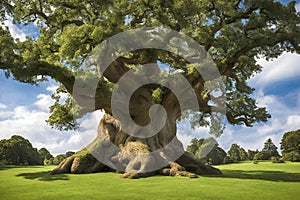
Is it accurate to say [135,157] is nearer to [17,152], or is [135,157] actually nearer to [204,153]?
[204,153]

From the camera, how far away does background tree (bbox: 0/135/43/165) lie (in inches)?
1497

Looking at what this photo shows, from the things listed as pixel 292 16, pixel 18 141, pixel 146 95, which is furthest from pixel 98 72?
pixel 18 141

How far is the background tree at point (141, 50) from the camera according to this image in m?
16.3

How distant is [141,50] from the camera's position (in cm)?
1694

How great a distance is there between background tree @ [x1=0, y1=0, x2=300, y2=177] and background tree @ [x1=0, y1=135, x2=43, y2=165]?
1977 cm

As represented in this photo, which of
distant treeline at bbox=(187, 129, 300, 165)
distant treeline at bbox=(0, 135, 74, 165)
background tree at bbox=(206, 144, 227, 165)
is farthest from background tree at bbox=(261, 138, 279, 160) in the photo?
distant treeline at bbox=(0, 135, 74, 165)

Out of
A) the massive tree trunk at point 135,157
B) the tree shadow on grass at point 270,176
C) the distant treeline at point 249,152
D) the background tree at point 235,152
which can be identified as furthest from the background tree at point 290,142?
the massive tree trunk at point 135,157

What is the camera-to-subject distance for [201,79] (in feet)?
61.1

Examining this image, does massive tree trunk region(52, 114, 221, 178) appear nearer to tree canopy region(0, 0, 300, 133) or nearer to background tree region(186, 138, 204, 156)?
tree canopy region(0, 0, 300, 133)

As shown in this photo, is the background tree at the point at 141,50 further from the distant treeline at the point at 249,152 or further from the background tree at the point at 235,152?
the background tree at the point at 235,152

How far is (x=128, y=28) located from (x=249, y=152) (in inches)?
1618

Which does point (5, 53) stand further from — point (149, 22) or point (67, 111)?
point (149, 22)

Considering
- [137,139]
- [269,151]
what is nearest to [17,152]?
[137,139]

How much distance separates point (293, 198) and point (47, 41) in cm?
1732
